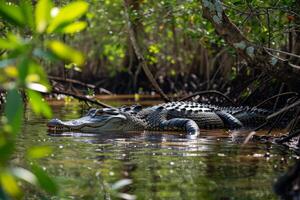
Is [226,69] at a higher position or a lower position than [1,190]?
higher

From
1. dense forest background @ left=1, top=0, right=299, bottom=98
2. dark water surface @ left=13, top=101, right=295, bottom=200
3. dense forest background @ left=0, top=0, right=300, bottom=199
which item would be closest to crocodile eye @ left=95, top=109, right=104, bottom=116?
dense forest background @ left=0, top=0, right=300, bottom=199

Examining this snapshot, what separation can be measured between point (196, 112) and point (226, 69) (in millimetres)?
5665

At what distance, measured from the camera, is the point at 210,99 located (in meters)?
13.0

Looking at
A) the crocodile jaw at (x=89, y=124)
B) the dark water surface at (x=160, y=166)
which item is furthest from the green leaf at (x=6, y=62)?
the crocodile jaw at (x=89, y=124)

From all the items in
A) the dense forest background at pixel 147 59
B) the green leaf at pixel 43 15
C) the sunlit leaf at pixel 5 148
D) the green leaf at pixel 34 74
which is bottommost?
the sunlit leaf at pixel 5 148

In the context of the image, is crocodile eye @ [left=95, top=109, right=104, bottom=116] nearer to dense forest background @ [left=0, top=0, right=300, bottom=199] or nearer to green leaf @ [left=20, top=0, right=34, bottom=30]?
dense forest background @ [left=0, top=0, right=300, bottom=199]

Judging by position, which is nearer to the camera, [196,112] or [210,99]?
[196,112]

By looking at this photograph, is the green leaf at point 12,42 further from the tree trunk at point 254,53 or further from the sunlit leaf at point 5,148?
the tree trunk at point 254,53

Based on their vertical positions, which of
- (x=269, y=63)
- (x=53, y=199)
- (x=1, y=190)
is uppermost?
(x=269, y=63)

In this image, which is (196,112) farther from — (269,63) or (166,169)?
(166,169)

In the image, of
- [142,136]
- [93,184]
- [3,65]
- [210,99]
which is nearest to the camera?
[3,65]

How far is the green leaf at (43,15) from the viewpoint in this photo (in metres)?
1.42

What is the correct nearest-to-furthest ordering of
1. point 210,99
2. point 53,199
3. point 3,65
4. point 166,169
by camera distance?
point 3,65 < point 53,199 < point 166,169 < point 210,99

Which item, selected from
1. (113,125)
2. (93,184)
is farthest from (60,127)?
(93,184)
